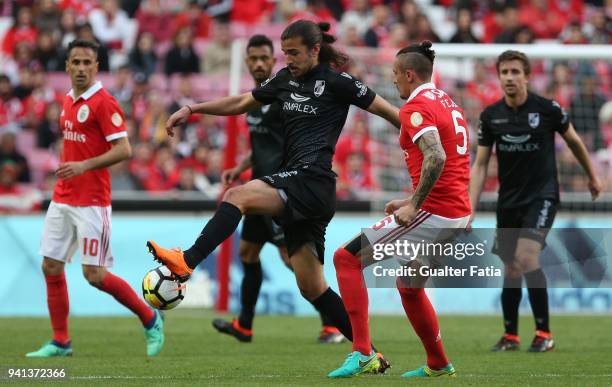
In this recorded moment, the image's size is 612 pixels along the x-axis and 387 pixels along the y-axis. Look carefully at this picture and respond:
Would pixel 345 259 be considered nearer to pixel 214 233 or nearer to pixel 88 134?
pixel 214 233

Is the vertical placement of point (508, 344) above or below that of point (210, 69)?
below

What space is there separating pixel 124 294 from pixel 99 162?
3.86ft

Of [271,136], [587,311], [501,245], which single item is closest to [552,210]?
[501,245]

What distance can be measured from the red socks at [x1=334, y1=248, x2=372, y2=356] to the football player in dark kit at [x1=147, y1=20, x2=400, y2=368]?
41cm

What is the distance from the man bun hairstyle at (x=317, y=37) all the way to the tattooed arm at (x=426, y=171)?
1.19 metres

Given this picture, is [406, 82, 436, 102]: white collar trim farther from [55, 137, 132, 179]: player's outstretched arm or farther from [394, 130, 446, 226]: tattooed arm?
[55, 137, 132, 179]: player's outstretched arm

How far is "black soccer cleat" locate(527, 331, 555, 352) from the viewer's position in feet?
32.4

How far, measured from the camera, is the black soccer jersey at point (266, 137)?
10.8 m

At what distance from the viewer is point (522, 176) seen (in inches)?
405

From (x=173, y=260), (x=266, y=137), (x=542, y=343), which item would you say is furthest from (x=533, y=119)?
(x=173, y=260)

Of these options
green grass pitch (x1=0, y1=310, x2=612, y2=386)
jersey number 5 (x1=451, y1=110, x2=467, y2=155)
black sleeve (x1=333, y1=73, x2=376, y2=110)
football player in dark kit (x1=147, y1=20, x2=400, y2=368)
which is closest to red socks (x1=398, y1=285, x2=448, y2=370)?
green grass pitch (x1=0, y1=310, x2=612, y2=386)

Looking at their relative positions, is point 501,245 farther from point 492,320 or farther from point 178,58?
point 178,58

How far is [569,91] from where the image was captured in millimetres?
15852

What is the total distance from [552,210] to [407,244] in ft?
10.4
